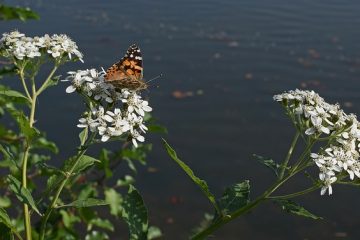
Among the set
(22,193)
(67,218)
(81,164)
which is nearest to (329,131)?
(81,164)

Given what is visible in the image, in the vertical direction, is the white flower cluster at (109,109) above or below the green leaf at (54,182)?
above

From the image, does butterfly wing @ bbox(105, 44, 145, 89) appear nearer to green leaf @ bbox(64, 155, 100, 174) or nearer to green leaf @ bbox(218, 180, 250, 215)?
green leaf @ bbox(64, 155, 100, 174)

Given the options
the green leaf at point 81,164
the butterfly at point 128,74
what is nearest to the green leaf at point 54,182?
the green leaf at point 81,164

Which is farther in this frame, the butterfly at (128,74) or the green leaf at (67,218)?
the green leaf at (67,218)

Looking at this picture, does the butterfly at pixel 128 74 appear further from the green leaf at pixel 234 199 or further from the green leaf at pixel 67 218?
the green leaf at pixel 67 218

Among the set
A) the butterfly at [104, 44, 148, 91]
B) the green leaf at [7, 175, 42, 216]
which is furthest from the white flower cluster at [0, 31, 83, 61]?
the green leaf at [7, 175, 42, 216]
